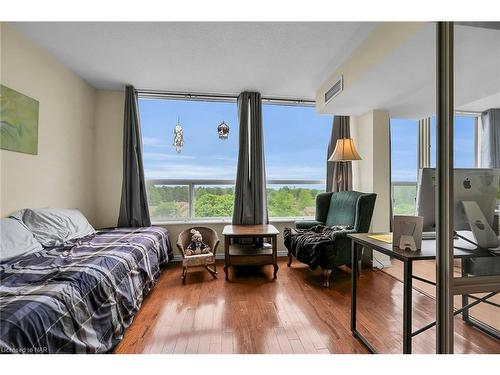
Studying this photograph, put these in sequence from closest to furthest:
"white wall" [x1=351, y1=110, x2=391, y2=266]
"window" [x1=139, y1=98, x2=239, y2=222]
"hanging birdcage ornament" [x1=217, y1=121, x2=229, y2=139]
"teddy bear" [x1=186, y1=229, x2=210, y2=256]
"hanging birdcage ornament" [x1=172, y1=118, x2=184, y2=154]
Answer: "teddy bear" [x1=186, y1=229, x2=210, y2=256] < "white wall" [x1=351, y1=110, x2=391, y2=266] < "hanging birdcage ornament" [x1=217, y1=121, x2=229, y2=139] < "hanging birdcage ornament" [x1=172, y1=118, x2=184, y2=154] < "window" [x1=139, y1=98, x2=239, y2=222]

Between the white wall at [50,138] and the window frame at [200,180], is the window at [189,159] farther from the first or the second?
the white wall at [50,138]

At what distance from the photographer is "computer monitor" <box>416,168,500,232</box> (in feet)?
4.01

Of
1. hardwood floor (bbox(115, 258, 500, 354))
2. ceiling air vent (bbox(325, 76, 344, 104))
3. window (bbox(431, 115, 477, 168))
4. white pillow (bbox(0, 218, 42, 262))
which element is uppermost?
ceiling air vent (bbox(325, 76, 344, 104))

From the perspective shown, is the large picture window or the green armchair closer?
the green armchair

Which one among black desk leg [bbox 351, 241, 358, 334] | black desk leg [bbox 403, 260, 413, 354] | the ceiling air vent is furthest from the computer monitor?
the ceiling air vent

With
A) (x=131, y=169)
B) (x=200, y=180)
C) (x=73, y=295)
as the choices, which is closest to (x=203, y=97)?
(x=200, y=180)

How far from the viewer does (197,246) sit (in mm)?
2932

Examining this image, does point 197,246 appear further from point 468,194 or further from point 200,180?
point 468,194

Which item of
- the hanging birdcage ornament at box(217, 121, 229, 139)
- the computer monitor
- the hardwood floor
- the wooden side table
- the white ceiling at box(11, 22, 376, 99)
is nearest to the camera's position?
the computer monitor

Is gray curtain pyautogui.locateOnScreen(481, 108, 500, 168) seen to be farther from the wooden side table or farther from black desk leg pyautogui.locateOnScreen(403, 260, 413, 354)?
the wooden side table

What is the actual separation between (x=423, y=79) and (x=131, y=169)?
376cm

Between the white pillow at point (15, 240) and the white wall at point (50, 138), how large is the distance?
10.0 inches

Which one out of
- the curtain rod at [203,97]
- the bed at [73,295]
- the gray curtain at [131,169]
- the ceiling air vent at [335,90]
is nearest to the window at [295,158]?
the curtain rod at [203,97]

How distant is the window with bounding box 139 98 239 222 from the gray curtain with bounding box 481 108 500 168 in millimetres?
2867
